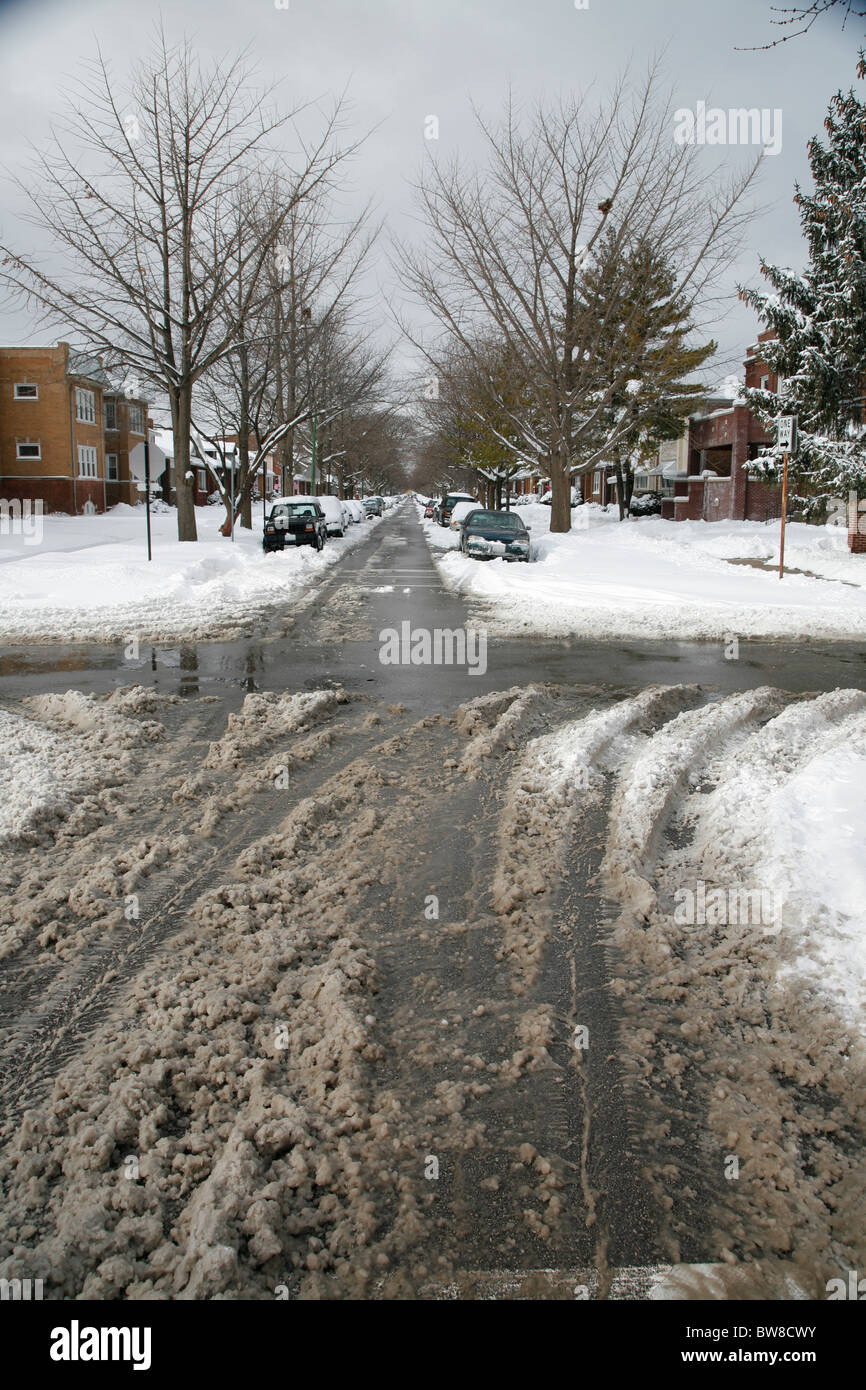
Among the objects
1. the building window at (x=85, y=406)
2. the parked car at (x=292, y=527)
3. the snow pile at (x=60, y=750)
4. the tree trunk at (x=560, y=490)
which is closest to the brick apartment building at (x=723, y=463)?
the tree trunk at (x=560, y=490)

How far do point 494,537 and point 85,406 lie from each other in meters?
32.3

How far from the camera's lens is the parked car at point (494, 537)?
26062mm

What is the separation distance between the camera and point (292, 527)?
3042 cm

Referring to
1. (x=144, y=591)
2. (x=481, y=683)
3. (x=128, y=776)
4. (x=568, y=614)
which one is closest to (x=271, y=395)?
(x=144, y=591)

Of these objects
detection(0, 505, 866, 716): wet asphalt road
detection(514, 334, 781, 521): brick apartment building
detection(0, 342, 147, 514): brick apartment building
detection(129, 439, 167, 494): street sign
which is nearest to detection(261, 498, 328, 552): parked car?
detection(129, 439, 167, 494): street sign

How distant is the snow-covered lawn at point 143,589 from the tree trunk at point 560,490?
772 cm

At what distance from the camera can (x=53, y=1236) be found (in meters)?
2.51

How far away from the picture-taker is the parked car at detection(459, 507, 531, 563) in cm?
2606

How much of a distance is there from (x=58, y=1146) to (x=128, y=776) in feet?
12.0

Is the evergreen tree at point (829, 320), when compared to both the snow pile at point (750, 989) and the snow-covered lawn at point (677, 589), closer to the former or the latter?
the snow-covered lawn at point (677, 589)

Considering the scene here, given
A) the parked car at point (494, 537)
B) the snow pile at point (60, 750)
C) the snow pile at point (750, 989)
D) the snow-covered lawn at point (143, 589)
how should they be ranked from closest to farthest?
the snow pile at point (750, 989) → the snow pile at point (60, 750) → the snow-covered lawn at point (143, 589) → the parked car at point (494, 537)

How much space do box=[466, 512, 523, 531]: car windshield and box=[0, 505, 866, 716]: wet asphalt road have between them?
1399 centimetres
